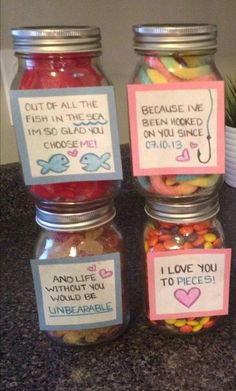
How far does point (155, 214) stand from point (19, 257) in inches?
12.6

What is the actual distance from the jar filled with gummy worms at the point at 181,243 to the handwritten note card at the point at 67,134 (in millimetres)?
82

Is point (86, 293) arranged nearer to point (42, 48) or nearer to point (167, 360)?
point (167, 360)

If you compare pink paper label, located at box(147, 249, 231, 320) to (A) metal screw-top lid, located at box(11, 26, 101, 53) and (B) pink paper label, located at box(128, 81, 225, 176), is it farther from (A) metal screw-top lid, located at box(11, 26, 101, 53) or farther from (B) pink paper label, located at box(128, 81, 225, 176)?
(A) metal screw-top lid, located at box(11, 26, 101, 53)

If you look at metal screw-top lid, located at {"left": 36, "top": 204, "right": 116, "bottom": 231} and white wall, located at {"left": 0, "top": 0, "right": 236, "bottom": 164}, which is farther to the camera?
white wall, located at {"left": 0, "top": 0, "right": 236, "bottom": 164}

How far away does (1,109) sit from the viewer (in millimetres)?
767

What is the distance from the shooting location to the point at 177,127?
47 centimetres

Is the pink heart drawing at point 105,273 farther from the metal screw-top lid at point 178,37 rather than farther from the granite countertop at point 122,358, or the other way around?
the metal screw-top lid at point 178,37

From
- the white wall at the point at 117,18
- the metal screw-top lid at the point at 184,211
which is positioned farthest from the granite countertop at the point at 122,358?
the white wall at the point at 117,18

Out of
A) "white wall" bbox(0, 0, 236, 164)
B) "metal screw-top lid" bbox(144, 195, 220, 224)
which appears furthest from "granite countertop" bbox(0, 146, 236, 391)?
"white wall" bbox(0, 0, 236, 164)

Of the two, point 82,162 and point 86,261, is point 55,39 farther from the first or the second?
point 86,261

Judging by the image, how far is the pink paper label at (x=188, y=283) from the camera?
524mm

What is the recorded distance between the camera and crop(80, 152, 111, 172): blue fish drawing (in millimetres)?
481

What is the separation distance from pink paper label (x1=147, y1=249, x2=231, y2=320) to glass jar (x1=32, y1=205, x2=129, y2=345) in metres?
0.04

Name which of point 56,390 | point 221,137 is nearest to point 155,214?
point 221,137
